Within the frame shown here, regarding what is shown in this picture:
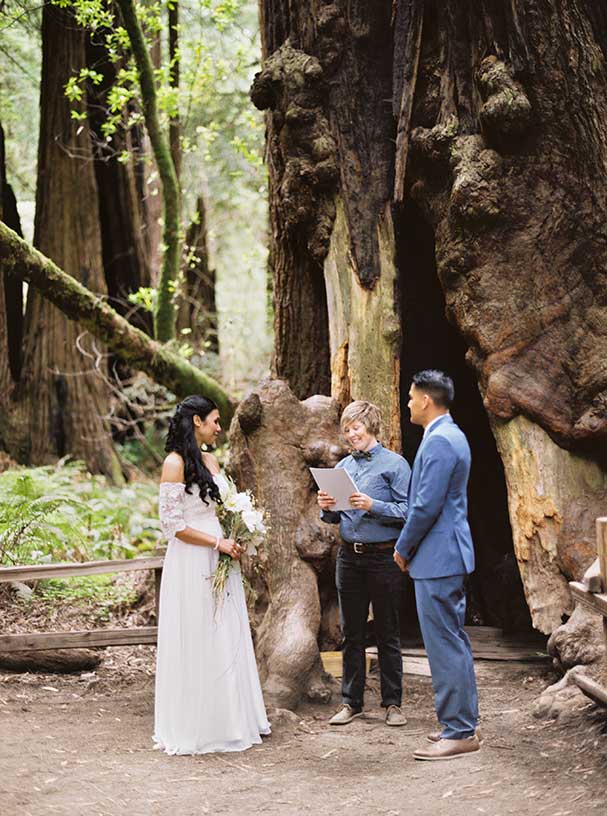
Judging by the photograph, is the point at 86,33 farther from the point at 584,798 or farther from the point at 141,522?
the point at 584,798

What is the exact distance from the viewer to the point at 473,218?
744cm

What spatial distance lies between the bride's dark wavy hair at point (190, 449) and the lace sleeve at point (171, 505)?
0.09 m

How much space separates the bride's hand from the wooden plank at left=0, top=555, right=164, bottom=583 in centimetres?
213

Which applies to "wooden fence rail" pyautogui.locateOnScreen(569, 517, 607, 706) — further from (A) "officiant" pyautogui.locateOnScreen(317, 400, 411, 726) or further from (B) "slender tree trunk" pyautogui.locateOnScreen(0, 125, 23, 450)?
(B) "slender tree trunk" pyautogui.locateOnScreen(0, 125, 23, 450)

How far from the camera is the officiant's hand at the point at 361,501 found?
247 inches

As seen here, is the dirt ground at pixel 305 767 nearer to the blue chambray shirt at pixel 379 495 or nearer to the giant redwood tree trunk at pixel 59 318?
the blue chambray shirt at pixel 379 495

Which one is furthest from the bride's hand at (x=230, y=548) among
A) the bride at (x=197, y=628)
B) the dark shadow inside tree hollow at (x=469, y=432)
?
the dark shadow inside tree hollow at (x=469, y=432)

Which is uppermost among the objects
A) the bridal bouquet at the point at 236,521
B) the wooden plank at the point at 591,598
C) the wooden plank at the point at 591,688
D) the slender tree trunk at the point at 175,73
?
the slender tree trunk at the point at 175,73

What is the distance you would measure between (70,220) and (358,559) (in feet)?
33.3

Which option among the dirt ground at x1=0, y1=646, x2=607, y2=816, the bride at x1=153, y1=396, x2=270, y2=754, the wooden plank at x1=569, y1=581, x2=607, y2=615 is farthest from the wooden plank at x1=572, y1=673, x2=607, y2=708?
the bride at x1=153, y1=396, x2=270, y2=754

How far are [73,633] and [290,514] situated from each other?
219cm

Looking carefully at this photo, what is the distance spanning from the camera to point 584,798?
4.84 metres

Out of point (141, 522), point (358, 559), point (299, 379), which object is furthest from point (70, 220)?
point (358, 559)

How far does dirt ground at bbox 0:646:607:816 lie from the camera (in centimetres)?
496
